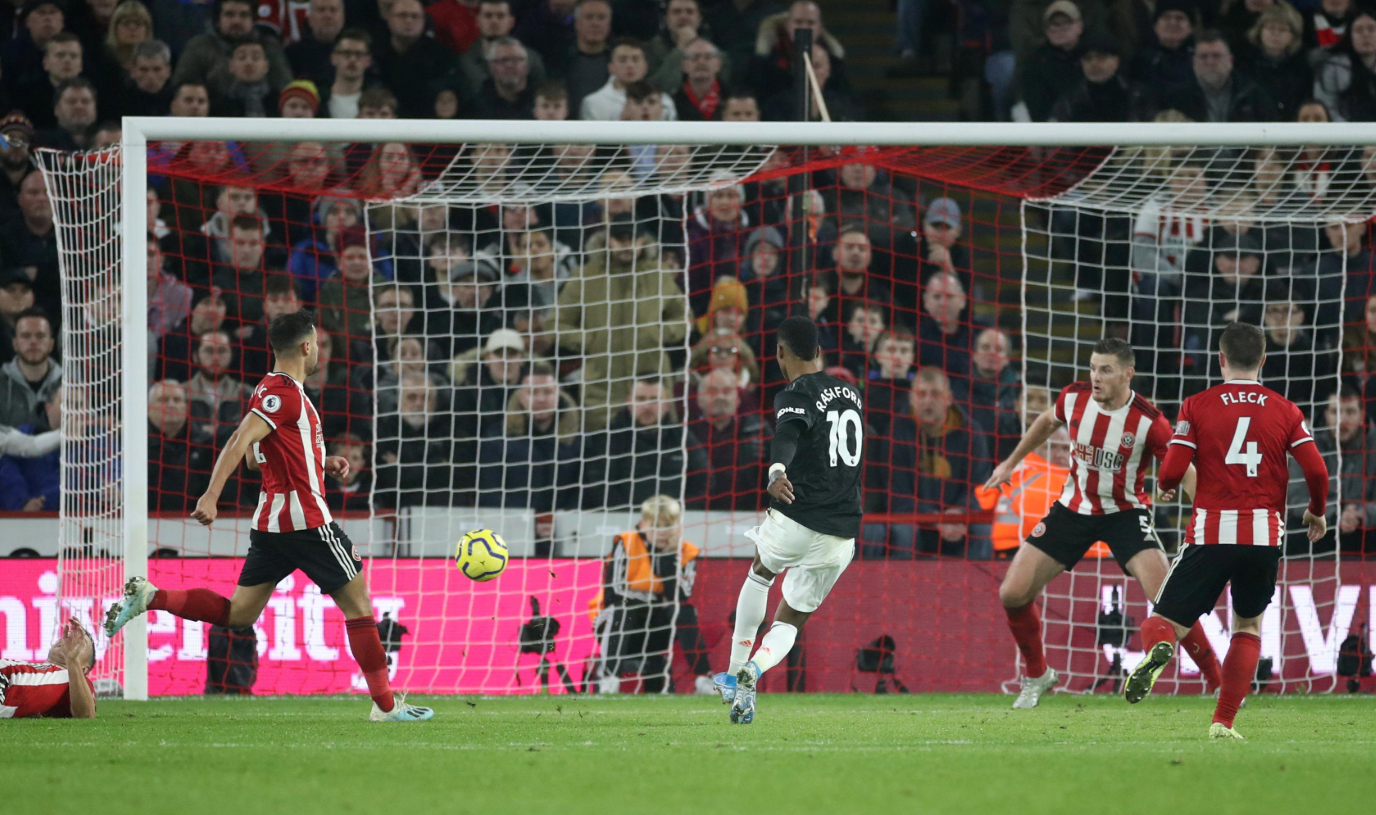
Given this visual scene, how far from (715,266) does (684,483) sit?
2.15 m

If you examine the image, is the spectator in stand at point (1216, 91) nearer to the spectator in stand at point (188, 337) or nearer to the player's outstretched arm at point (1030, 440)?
the player's outstretched arm at point (1030, 440)

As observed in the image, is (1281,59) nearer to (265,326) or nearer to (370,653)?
(265,326)

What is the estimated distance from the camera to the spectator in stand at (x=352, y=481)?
33.0 ft

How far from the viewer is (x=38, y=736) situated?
245 inches

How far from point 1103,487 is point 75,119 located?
798 centimetres

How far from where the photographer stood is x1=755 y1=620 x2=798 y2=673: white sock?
667 cm

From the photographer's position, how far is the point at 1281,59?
521 inches

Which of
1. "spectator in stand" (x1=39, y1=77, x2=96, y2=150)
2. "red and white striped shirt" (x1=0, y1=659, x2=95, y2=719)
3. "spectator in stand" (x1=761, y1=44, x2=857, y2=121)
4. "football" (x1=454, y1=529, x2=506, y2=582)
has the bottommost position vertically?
"red and white striped shirt" (x1=0, y1=659, x2=95, y2=719)

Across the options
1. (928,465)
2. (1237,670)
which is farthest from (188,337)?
A: (1237,670)

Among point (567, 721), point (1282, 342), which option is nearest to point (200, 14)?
point (567, 721)

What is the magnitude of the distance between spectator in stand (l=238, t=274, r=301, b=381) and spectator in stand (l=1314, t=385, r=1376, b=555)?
6979 millimetres

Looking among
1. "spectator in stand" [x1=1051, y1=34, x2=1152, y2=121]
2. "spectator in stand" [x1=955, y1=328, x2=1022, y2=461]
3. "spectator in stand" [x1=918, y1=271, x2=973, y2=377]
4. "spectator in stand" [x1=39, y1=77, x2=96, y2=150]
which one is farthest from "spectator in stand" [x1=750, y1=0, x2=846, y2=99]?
"spectator in stand" [x1=39, y1=77, x2=96, y2=150]

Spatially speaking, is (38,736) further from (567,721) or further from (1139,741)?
(1139,741)

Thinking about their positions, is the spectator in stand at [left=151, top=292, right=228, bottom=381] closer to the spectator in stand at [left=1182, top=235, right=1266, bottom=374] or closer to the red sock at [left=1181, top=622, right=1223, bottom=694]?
the red sock at [left=1181, top=622, right=1223, bottom=694]
